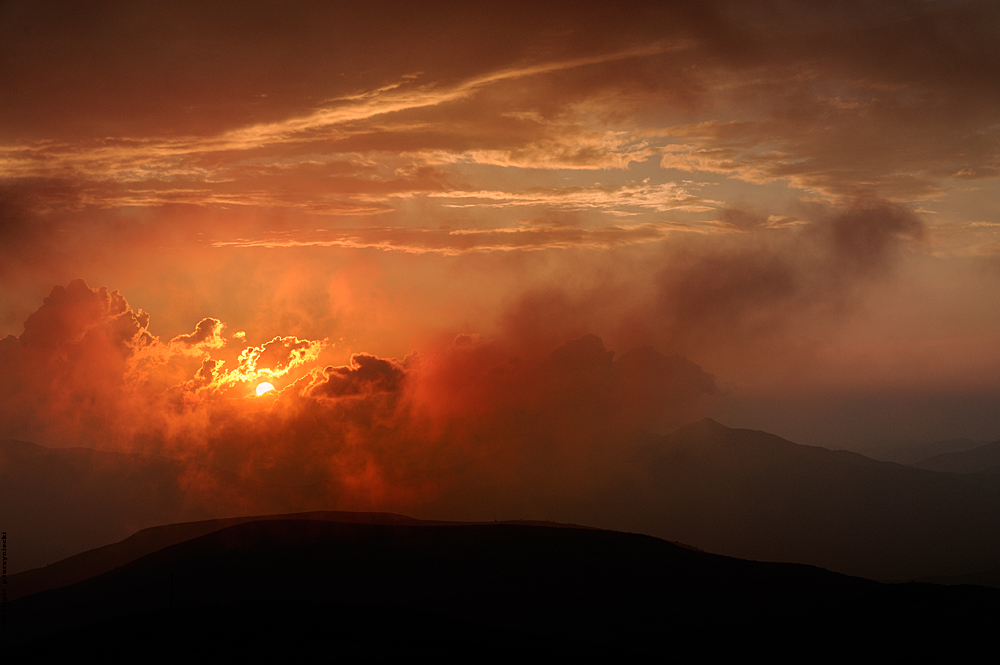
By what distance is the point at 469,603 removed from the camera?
12038 cm

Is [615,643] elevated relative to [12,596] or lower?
lower

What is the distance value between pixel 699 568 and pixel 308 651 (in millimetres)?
80351

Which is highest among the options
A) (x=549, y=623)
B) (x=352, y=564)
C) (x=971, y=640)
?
(x=352, y=564)

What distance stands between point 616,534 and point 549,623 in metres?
55.0

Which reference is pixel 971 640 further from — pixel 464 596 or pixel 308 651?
pixel 308 651

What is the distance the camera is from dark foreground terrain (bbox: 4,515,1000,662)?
9175 centimetres

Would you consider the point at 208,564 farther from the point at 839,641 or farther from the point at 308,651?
the point at 839,641

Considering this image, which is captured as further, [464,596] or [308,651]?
[464,596]

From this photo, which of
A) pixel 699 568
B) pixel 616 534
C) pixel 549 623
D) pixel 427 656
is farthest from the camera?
pixel 616 534

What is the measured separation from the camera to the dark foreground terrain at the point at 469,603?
9175cm

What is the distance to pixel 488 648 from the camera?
8844 cm

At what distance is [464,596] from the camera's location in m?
124

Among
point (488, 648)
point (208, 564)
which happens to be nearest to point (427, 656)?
point (488, 648)

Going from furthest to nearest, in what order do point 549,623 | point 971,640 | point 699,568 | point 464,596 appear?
point 699,568
point 464,596
point 549,623
point 971,640
